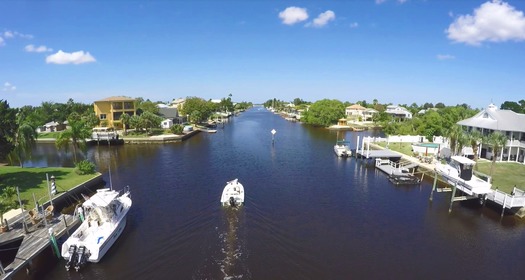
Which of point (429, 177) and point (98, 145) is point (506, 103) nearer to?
point (429, 177)

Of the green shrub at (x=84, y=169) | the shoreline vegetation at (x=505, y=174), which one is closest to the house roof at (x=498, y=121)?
the shoreline vegetation at (x=505, y=174)

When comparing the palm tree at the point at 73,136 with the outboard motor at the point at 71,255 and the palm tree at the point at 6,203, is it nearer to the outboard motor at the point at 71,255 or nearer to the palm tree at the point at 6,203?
the palm tree at the point at 6,203

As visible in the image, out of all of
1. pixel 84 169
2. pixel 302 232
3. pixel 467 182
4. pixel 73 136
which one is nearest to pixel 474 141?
pixel 467 182

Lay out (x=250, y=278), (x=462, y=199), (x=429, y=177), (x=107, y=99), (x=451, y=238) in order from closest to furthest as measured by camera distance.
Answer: (x=250, y=278) < (x=451, y=238) < (x=462, y=199) < (x=429, y=177) < (x=107, y=99)

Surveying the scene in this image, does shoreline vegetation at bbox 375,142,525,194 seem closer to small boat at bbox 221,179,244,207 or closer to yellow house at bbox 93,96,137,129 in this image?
small boat at bbox 221,179,244,207

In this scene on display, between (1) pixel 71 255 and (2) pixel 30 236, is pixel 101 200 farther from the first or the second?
(2) pixel 30 236

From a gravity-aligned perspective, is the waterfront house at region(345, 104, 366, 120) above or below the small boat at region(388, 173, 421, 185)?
above

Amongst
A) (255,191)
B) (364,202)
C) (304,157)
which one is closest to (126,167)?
(255,191)

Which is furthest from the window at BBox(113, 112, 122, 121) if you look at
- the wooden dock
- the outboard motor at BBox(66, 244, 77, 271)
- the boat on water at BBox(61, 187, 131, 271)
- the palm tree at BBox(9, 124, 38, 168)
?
the outboard motor at BBox(66, 244, 77, 271)
